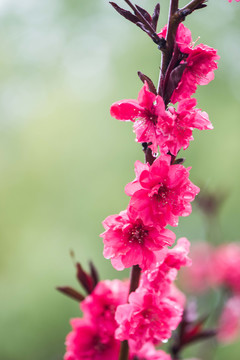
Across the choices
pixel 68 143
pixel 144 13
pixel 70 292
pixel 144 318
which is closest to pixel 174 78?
pixel 144 13

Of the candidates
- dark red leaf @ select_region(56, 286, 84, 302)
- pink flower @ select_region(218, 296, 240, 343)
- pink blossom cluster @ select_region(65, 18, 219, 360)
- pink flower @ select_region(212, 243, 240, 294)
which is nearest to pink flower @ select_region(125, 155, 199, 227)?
pink blossom cluster @ select_region(65, 18, 219, 360)

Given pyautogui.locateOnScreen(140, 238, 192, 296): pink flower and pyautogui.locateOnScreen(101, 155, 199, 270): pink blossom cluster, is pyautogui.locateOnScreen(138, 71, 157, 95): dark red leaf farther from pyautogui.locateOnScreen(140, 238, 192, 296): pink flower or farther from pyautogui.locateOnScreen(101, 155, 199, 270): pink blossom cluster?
pyautogui.locateOnScreen(140, 238, 192, 296): pink flower

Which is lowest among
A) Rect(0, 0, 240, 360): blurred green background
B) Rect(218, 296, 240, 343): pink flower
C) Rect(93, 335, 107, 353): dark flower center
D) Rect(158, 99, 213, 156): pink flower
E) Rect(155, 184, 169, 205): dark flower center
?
Rect(218, 296, 240, 343): pink flower

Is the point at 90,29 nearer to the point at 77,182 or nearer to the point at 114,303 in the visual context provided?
the point at 77,182

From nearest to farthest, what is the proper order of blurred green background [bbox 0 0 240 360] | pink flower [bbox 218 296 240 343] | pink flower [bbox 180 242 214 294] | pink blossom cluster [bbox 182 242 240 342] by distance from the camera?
pink flower [bbox 218 296 240 343] < pink blossom cluster [bbox 182 242 240 342] < pink flower [bbox 180 242 214 294] < blurred green background [bbox 0 0 240 360]

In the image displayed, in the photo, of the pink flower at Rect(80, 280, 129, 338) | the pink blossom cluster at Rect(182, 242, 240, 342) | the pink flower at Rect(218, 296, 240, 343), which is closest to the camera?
the pink flower at Rect(80, 280, 129, 338)

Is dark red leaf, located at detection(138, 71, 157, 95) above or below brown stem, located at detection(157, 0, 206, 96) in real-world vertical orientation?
below

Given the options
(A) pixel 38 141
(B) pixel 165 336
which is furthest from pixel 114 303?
(A) pixel 38 141

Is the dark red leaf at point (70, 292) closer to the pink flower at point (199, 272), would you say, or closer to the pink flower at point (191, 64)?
the pink flower at point (191, 64)
